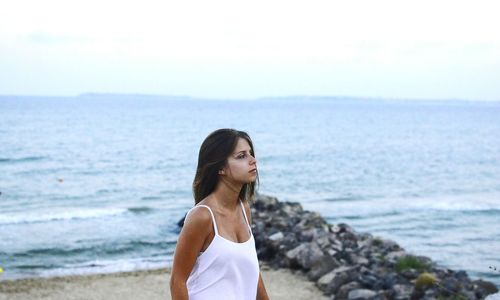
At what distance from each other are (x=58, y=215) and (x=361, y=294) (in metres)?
16.9

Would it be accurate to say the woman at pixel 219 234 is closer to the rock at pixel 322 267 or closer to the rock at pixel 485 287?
the rock at pixel 322 267

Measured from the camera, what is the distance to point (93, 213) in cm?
2623

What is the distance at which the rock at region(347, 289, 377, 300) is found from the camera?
1076 centimetres

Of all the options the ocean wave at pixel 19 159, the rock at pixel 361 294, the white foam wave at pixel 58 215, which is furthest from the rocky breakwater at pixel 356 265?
the ocean wave at pixel 19 159

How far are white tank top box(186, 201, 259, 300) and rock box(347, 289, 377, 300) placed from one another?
307 inches

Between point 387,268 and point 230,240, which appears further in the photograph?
point 387,268

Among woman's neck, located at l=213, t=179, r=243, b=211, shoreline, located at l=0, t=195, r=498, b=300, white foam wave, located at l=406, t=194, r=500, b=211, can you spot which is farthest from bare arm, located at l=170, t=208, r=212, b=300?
white foam wave, located at l=406, t=194, r=500, b=211

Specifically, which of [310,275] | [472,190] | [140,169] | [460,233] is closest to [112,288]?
[310,275]

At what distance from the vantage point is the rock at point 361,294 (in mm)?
10758

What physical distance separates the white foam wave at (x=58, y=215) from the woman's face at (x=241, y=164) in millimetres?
21760

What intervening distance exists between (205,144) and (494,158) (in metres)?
57.0

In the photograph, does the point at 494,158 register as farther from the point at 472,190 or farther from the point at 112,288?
the point at 112,288

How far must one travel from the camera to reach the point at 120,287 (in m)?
12.8

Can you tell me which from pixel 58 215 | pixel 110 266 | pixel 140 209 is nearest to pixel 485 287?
pixel 110 266
